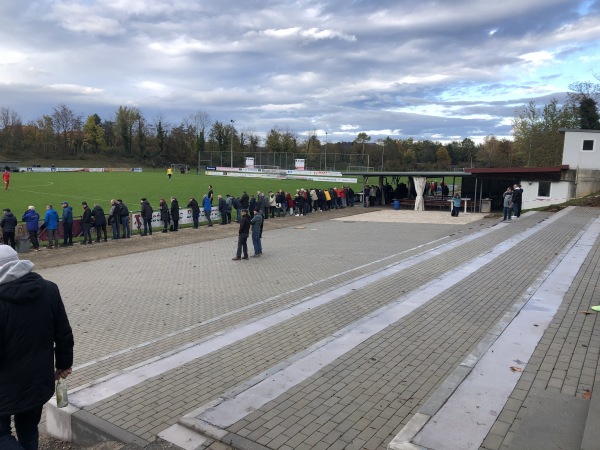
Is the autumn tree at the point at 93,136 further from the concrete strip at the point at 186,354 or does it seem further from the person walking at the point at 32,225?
the concrete strip at the point at 186,354

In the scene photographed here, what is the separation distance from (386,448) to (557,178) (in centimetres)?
2890

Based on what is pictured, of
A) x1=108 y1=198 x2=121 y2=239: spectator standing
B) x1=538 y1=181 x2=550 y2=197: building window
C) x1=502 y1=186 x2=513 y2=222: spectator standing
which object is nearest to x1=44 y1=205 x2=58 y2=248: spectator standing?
x1=108 y1=198 x2=121 y2=239: spectator standing

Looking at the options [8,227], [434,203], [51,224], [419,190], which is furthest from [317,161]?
[8,227]

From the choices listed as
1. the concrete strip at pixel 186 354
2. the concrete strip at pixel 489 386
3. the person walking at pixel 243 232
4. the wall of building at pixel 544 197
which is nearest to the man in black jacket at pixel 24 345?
the concrete strip at pixel 186 354

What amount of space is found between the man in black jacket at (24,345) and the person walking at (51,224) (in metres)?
15.9

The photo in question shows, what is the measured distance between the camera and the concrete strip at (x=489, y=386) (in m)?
4.14

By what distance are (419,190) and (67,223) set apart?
22940mm

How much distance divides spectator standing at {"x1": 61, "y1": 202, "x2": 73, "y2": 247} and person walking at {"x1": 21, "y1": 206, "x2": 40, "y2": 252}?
91 centimetres

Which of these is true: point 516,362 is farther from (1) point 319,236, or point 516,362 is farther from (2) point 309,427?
(1) point 319,236

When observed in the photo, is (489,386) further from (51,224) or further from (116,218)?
(116,218)

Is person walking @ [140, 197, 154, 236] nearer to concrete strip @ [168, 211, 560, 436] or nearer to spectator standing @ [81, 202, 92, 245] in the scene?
spectator standing @ [81, 202, 92, 245]

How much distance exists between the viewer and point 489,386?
202 inches

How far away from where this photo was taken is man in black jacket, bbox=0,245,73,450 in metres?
3.06

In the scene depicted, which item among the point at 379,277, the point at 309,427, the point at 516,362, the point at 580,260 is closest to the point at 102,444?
the point at 309,427
